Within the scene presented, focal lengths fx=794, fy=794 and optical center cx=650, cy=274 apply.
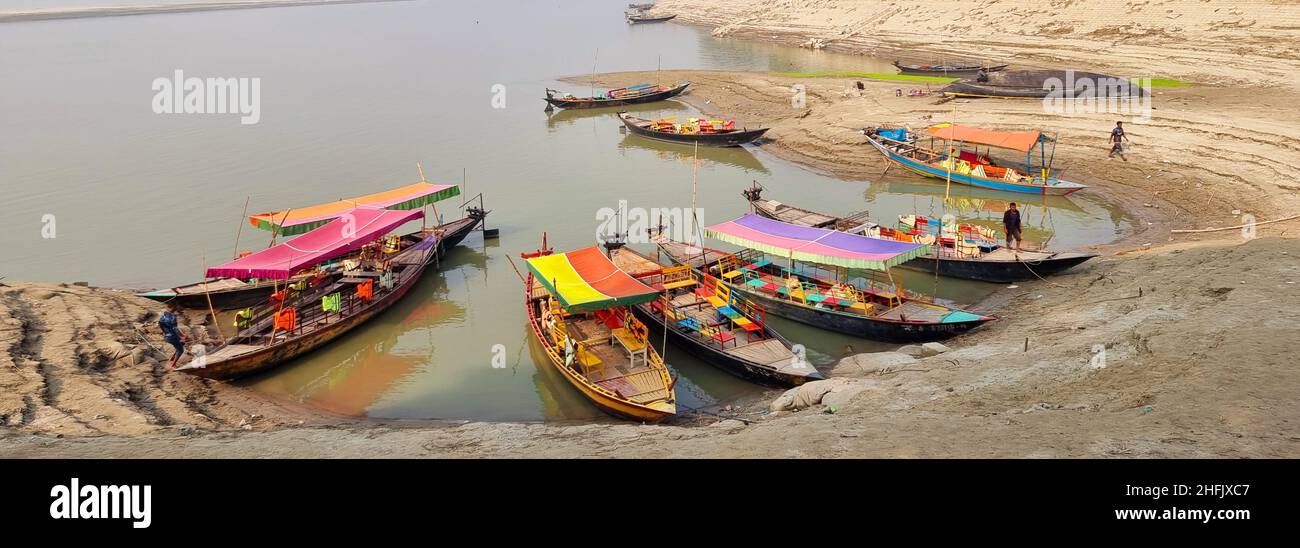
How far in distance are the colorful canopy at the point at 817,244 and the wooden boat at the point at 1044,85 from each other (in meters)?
19.9

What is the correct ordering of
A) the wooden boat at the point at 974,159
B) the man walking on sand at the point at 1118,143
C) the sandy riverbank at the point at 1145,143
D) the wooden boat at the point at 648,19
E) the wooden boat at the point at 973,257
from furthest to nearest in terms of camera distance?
the wooden boat at the point at 648,19 → the man walking on sand at the point at 1118,143 → the wooden boat at the point at 974,159 → the sandy riverbank at the point at 1145,143 → the wooden boat at the point at 973,257

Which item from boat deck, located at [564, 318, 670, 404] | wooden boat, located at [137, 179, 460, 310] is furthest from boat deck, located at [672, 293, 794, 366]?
wooden boat, located at [137, 179, 460, 310]

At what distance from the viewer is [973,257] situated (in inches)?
789

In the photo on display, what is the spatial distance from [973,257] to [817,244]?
14.9 ft

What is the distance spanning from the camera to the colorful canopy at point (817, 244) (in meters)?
17.4

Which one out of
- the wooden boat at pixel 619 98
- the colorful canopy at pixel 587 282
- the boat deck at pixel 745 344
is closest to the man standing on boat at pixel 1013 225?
the boat deck at pixel 745 344

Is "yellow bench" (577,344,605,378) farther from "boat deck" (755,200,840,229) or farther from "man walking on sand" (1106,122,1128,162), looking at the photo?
"man walking on sand" (1106,122,1128,162)

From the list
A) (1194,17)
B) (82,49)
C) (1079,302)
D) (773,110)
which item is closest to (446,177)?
(773,110)

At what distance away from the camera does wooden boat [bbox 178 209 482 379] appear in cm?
1653

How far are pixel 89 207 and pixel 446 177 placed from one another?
1310cm

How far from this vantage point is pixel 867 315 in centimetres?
1728

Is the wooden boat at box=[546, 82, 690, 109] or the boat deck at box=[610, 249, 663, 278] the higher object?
the wooden boat at box=[546, 82, 690, 109]

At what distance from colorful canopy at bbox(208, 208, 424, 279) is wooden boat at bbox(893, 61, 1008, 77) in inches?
1333

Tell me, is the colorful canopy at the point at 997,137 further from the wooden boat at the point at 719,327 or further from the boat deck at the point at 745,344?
the boat deck at the point at 745,344
